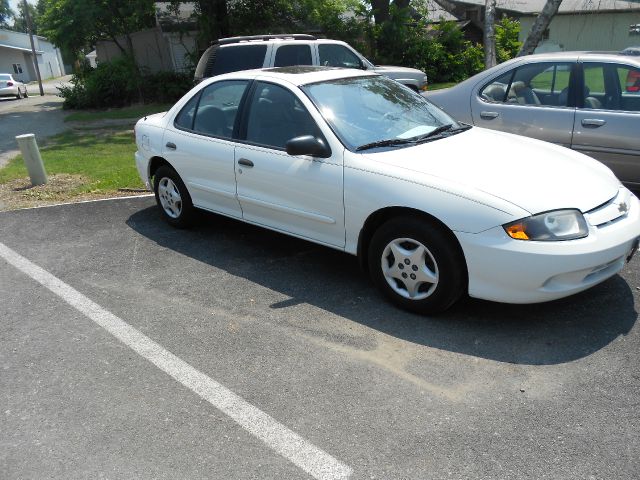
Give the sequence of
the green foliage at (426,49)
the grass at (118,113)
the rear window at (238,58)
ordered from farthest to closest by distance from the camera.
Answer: the green foliage at (426,49)
the grass at (118,113)
the rear window at (238,58)

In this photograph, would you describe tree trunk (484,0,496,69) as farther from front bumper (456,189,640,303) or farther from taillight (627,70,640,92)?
front bumper (456,189,640,303)

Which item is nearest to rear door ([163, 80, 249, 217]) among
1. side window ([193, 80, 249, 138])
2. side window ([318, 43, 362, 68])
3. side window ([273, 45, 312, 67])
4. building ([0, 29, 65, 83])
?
side window ([193, 80, 249, 138])

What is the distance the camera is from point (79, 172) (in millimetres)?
9391

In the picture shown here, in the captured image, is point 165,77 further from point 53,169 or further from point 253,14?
point 53,169

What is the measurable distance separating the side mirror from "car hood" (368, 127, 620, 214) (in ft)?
1.17

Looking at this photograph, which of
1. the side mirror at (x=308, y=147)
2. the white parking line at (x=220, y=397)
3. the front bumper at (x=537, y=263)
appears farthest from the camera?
the side mirror at (x=308, y=147)

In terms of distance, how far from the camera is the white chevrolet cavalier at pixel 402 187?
366 centimetres

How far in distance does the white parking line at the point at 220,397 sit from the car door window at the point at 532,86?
479 centimetres

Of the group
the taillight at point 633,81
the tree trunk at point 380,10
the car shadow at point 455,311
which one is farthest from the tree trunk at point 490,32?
the car shadow at point 455,311

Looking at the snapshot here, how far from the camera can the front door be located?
446 cm

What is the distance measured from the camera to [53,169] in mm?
9672

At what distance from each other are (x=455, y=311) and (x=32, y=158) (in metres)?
6.83

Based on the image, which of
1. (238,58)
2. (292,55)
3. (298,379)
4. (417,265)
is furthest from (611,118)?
(238,58)

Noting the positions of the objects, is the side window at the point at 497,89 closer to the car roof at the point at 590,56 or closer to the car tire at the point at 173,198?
the car roof at the point at 590,56
